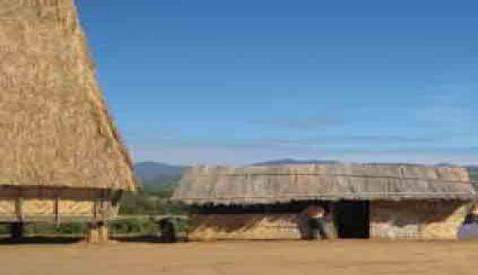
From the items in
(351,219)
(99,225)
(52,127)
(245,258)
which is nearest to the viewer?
(245,258)

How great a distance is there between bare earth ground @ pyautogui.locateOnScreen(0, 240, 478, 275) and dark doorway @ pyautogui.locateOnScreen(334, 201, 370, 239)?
6.83 feet

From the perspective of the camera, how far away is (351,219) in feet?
80.2

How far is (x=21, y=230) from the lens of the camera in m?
23.6

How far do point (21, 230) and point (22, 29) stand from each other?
5490 mm

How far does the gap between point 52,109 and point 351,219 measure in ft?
29.0

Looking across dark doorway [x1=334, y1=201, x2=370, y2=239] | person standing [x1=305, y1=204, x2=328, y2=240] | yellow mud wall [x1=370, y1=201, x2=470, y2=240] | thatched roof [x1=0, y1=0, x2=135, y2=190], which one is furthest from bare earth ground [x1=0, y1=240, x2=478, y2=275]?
dark doorway [x1=334, y1=201, x2=370, y2=239]

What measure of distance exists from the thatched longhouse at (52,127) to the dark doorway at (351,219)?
6061 millimetres

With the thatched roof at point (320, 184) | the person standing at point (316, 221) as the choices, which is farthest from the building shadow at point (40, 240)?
the person standing at point (316, 221)

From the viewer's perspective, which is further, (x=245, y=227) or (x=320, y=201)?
(x=320, y=201)

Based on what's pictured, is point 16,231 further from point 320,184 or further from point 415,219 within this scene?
point 415,219

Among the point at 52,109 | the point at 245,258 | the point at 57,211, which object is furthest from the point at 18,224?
the point at 245,258

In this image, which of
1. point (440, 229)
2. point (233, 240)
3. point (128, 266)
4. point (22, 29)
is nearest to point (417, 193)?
point (440, 229)

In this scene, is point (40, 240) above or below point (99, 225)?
below

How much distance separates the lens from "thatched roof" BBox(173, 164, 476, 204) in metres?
22.6
